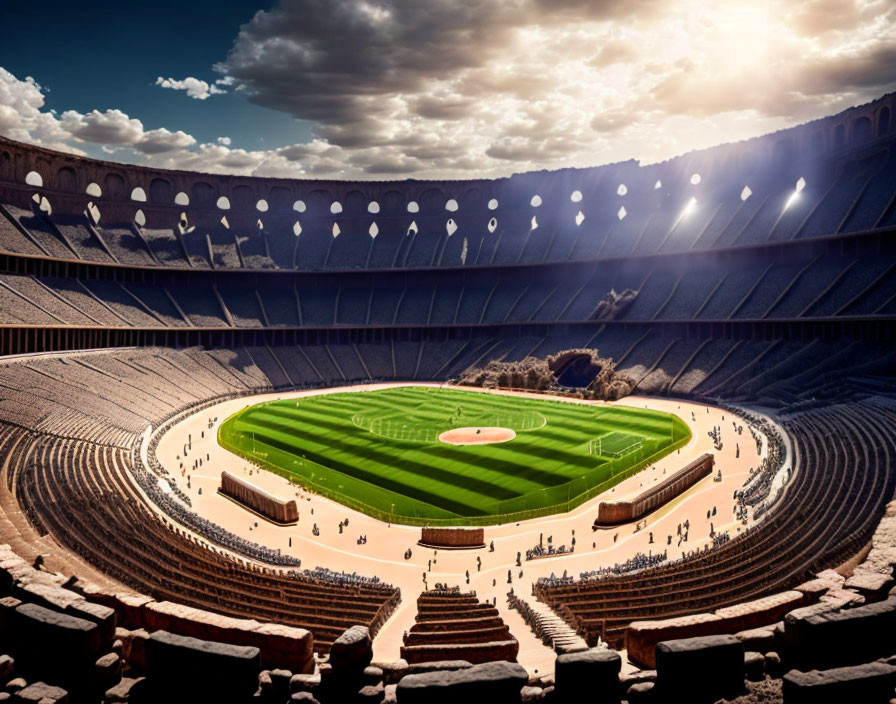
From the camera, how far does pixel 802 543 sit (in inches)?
960

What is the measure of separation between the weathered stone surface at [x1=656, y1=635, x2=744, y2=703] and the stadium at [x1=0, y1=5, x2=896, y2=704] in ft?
0.15

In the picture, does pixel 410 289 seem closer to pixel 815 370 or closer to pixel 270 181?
pixel 270 181

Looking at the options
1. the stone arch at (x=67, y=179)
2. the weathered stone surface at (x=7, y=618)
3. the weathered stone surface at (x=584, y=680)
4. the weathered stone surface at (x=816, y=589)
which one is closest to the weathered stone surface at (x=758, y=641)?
the weathered stone surface at (x=816, y=589)

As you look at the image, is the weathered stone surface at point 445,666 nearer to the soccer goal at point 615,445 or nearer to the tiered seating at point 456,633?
the tiered seating at point 456,633

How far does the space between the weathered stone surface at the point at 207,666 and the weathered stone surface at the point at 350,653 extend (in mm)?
1039

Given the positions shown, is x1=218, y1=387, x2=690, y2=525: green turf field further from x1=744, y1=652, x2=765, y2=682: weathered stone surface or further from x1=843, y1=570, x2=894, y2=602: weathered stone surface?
x1=744, y1=652, x2=765, y2=682: weathered stone surface

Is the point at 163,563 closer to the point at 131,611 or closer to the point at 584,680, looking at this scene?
the point at 131,611

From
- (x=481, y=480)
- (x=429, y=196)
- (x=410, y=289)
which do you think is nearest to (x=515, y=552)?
(x=481, y=480)

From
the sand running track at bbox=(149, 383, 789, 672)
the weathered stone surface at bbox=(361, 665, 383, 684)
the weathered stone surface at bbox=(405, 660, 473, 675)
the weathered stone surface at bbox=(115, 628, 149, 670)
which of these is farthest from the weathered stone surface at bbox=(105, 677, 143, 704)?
the sand running track at bbox=(149, 383, 789, 672)

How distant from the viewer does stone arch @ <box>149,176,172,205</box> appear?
9454 cm

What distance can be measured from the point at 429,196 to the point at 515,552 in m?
83.7

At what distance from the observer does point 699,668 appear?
9281 mm

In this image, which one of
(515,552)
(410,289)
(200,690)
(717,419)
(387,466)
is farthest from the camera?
(410,289)

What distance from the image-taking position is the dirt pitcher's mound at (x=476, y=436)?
49.6 m
